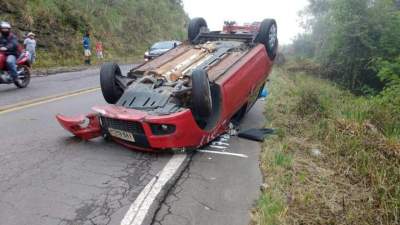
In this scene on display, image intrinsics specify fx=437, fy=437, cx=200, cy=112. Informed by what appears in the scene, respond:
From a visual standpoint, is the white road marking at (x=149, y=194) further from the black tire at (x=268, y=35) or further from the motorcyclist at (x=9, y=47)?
the motorcyclist at (x=9, y=47)

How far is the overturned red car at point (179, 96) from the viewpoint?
5.64 meters

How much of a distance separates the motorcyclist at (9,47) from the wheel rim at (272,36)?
641 centimetres

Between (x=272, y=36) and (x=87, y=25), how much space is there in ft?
61.5

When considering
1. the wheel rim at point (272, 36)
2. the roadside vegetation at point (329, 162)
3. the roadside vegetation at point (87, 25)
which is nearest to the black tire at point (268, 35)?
the wheel rim at point (272, 36)

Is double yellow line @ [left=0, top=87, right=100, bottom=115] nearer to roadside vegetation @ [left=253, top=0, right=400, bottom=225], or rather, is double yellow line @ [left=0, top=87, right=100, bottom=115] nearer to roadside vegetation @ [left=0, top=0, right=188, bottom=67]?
roadside vegetation @ [left=253, top=0, right=400, bottom=225]

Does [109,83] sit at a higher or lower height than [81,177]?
higher

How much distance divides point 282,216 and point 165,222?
3.44 ft

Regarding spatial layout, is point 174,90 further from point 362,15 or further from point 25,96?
point 362,15

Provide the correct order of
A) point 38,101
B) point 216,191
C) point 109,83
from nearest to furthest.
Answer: point 216,191 < point 109,83 < point 38,101

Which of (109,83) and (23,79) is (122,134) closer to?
(109,83)

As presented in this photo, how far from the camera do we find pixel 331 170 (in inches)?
216

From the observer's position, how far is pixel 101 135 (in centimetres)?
630

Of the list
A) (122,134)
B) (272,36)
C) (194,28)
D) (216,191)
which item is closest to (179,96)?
(122,134)

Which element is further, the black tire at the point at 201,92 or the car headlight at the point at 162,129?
the black tire at the point at 201,92
